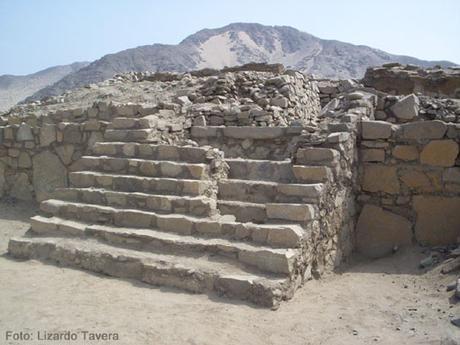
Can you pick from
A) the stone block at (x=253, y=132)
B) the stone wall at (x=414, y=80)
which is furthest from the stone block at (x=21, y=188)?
the stone wall at (x=414, y=80)

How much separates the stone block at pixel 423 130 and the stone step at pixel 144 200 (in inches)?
96.0

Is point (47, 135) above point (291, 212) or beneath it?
above

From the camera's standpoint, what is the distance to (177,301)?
420 cm

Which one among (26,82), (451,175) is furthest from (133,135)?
(26,82)

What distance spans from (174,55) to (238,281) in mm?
40652

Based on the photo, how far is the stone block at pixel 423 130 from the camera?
217 inches

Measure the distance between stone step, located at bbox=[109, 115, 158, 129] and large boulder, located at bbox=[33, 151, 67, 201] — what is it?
1.86 m

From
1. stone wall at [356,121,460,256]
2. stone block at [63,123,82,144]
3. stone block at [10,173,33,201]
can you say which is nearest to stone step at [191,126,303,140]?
stone wall at [356,121,460,256]

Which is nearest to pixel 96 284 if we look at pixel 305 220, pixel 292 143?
pixel 305 220

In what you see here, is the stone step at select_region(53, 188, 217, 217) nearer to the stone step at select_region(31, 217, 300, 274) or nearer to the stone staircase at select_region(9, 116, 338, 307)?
the stone staircase at select_region(9, 116, 338, 307)

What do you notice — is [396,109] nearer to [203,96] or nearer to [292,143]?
[292,143]

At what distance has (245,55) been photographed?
4766cm

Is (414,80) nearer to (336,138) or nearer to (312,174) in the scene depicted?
(336,138)

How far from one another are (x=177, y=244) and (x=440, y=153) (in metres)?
3.22
